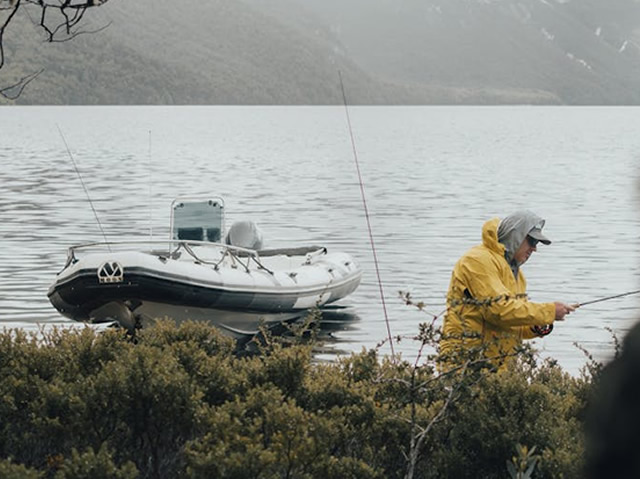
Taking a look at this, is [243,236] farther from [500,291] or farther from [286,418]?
[286,418]

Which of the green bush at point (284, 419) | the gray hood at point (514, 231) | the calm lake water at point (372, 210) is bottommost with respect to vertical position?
the calm lake water at point (372, 210)

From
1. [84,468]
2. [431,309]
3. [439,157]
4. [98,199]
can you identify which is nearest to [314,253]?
[431,309]

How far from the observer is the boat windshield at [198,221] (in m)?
17.7

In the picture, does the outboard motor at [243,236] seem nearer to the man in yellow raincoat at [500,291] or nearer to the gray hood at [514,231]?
the man in yellow raincoat at [500,291]

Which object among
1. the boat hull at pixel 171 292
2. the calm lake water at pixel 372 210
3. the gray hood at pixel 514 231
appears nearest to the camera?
the gray hood at pixel 514 231

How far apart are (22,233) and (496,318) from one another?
27.5m

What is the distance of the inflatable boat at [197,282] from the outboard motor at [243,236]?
14 mm

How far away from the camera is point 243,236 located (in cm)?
1822

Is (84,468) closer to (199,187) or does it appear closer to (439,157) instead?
(199,187)

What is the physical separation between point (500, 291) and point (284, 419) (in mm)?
2796

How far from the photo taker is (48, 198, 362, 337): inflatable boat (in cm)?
1366

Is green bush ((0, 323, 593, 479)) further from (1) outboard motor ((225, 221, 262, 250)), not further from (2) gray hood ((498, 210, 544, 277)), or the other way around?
(1) outboard motor ((225, 221, 262, 250))

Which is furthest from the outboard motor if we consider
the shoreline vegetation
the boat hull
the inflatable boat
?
the shoreline vegetation

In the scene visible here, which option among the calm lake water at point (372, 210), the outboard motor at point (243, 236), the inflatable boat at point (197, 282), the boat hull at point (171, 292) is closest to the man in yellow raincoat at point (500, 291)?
the calm lake water at point (372, 210)
